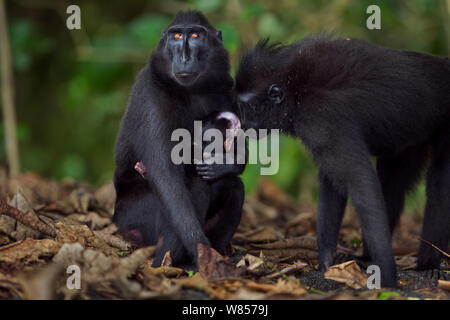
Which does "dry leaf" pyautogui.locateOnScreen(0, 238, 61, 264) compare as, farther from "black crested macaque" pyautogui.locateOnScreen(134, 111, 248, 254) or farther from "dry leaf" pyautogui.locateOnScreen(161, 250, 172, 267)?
"black crested macaque" pyautogui.locateOnScreen(134, 111, 248, 254)

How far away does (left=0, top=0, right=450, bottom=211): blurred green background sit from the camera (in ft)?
24.7

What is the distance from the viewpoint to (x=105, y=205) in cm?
565

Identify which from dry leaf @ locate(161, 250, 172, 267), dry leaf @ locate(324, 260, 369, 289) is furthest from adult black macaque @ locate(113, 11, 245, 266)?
dry leaf @ locate(324, 260, 369, 289)

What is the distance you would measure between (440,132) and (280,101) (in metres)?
1.22

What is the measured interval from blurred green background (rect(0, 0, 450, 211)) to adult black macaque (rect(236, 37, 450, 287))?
196cm

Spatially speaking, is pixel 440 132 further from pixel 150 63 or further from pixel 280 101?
pixel 150 63

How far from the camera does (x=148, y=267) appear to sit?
12.0 feet

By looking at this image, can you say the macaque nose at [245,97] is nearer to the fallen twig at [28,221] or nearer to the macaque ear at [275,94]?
the macaque ear at [275,94]

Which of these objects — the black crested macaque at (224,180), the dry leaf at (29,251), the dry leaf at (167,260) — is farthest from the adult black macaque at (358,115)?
the dry leaf at (29,251)

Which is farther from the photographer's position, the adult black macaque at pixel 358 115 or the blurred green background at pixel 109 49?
the blurred green background at pixel 109 49

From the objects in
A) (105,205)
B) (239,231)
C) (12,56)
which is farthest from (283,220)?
(12,56)

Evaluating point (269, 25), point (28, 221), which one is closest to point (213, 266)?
point (28, 221)

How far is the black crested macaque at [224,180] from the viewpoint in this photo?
4152 millimetres

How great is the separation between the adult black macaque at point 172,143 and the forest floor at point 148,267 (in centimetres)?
20
